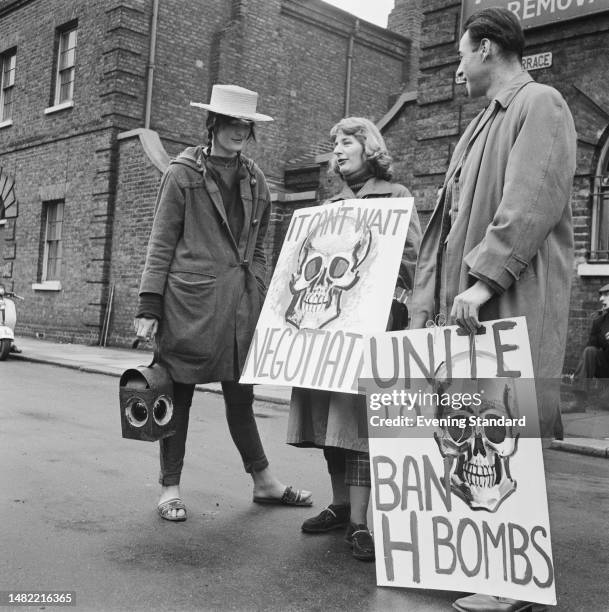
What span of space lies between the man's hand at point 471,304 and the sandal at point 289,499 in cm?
191

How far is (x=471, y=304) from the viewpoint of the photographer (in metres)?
2.72

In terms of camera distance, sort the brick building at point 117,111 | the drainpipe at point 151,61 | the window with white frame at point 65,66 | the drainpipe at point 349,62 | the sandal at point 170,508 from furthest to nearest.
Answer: the drainpipe at point 349,62
the window with white frame at point 65,66
the drainpipe at point 151,61
the brick building at point 117,111
the sandal at point 170,508

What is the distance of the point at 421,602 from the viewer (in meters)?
2.96

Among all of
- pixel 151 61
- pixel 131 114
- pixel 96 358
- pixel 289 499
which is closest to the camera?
pixel 289 499

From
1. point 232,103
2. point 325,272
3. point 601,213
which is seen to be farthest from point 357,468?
point 601,213

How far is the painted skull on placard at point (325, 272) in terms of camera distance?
3568mm

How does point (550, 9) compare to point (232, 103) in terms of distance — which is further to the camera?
point (550, 9)

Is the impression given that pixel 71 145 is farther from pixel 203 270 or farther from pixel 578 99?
pixel 203 270

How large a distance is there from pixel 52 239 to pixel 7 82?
468 cm

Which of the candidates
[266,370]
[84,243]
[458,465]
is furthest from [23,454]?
[84,243]

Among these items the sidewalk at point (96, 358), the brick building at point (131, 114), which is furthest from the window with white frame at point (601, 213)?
the sidewalk at point (96, 358)

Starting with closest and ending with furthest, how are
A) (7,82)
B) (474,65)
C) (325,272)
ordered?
(474,65) → (325,272) → (7,82)

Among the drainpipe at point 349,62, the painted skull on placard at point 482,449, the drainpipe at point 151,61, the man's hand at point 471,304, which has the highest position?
the drainpipe at point 349,62

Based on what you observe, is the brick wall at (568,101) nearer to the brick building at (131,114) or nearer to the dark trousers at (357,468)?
the brick building at (131,114)
